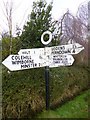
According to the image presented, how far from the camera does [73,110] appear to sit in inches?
239

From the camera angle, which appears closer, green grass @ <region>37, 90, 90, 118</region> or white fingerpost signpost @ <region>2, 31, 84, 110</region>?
white fingerpost signpost @ <region>2, 31, 84, 110</region>

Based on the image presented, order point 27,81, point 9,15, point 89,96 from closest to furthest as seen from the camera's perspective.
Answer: point 27,81 → point 89,96 → point 9,15

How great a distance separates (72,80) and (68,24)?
191 inches

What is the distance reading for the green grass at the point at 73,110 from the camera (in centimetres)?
507

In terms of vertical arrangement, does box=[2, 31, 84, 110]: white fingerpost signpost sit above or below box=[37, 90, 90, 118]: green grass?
above

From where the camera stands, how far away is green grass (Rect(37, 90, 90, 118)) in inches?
200

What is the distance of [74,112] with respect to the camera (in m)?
5.91

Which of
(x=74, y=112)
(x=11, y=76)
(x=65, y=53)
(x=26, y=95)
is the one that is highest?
(x=65, y=53)

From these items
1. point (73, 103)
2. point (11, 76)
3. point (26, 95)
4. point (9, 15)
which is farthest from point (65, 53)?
point (9, 15)

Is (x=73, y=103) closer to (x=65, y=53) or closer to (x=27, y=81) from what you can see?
(x=27, y=81)

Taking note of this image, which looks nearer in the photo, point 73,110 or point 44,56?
point 44,56

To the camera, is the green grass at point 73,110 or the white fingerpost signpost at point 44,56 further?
the green grass at point 73,110

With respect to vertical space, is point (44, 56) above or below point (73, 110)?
above

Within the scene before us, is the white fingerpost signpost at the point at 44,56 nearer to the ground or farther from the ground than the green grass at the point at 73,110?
farther from the ground
